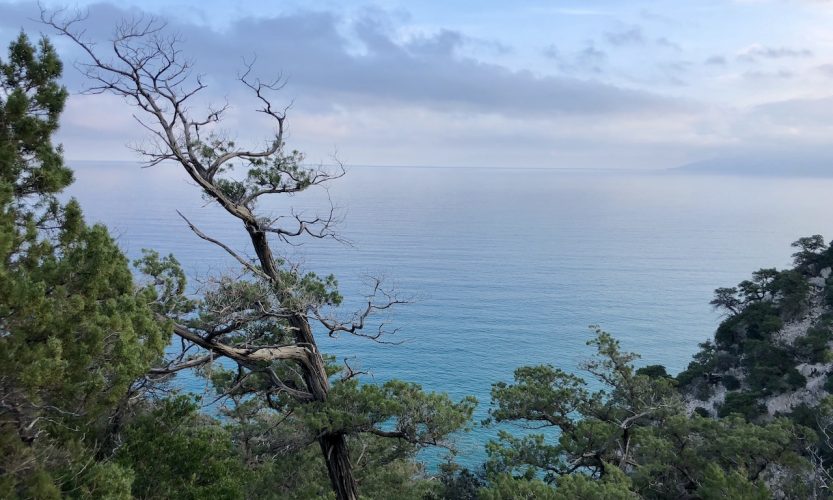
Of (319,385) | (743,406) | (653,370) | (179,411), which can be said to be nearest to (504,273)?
(653,370)

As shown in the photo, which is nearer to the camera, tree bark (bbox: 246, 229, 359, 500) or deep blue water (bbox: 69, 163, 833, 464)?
tree bark (bbox: 246, 229, 359, 500)

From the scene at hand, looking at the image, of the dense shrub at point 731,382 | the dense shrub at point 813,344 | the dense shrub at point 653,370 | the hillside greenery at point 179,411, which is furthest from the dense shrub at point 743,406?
the hillside greenery at point 179,411

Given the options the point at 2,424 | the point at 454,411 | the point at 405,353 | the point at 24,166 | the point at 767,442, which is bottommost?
the point at 405,353

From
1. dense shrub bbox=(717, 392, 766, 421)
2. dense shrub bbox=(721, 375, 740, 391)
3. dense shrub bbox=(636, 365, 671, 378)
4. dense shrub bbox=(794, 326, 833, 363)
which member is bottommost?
dense shrub bbox=(721, 375, 740, 391)

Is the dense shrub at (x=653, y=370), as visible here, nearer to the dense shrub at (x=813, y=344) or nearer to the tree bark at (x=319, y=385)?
the dense shrub at (x=813, y=344)

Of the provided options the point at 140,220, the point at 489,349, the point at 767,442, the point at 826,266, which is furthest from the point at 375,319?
the point at 140,220

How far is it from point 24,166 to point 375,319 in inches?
1376

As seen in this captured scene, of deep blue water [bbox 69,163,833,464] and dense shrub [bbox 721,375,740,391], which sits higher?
deep blue water [bbox 69,163,833,464]

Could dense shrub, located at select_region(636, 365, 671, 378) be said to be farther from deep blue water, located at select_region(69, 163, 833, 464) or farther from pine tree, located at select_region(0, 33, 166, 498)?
pine tree, located at select_region(0, 33, 166, 498)

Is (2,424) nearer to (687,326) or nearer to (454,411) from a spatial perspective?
(454,411)

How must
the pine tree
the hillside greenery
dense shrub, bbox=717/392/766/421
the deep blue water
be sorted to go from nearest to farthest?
the pine tree
the hillside greenery
dense shrub, bbox=717/392/766/421
the deep blue water

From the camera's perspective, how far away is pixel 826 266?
39656 millimetres

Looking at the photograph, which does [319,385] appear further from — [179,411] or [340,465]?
[179,411]

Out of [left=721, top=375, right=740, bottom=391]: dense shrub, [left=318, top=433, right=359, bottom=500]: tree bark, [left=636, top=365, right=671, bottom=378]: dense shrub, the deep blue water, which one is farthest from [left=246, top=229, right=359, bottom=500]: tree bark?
[left=721, top=375, right=740, bottom=391]: dense shrub
